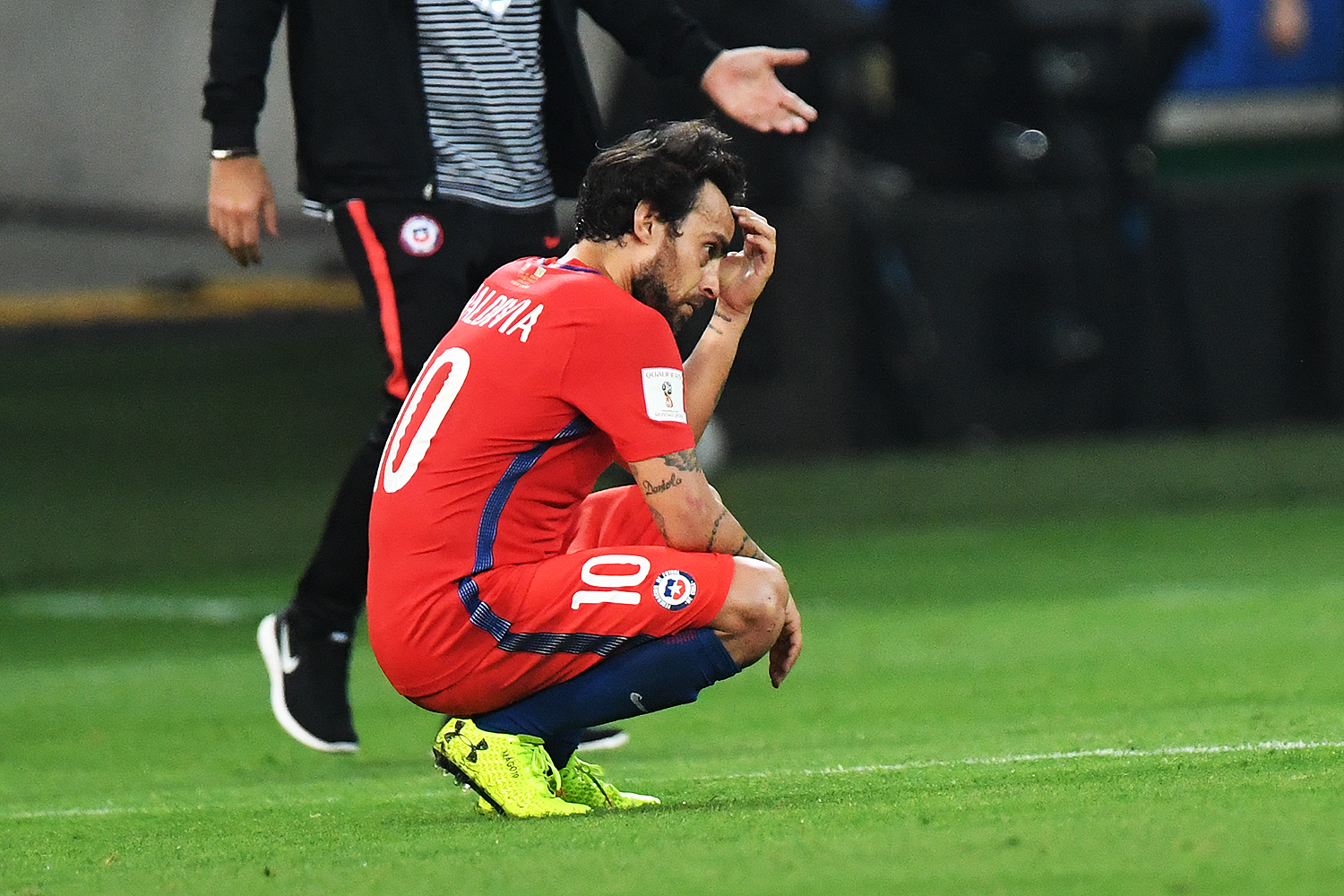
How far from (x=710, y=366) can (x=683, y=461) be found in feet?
1.61

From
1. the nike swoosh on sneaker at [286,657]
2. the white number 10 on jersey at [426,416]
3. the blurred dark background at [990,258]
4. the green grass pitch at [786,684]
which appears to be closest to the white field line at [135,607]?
the green grass pitch at [786,684]

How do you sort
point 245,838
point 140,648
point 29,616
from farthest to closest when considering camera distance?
point 29,616
point 140,648
point 245,838

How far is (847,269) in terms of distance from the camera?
11719 millimetres

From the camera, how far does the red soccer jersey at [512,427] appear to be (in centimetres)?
350

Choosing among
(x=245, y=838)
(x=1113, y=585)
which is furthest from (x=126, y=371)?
(x=245, y=838)

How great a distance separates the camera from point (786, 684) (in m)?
5.82

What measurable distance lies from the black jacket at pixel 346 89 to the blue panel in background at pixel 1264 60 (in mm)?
13511

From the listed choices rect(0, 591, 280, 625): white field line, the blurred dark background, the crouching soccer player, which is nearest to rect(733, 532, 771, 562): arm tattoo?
the crouching soccer player

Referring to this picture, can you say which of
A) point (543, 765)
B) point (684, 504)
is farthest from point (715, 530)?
point (543, 765)

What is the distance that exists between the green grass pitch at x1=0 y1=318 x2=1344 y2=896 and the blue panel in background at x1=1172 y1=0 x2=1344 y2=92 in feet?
20.0

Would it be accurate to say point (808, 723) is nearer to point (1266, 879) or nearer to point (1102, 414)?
point (1266, 879)

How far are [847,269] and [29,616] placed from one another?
17.0 ft

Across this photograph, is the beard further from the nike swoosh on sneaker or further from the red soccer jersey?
the nike swoosh on sneaker

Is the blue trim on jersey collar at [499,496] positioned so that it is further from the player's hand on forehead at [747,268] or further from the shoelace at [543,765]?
the player's hand on forehead at [747,268]
